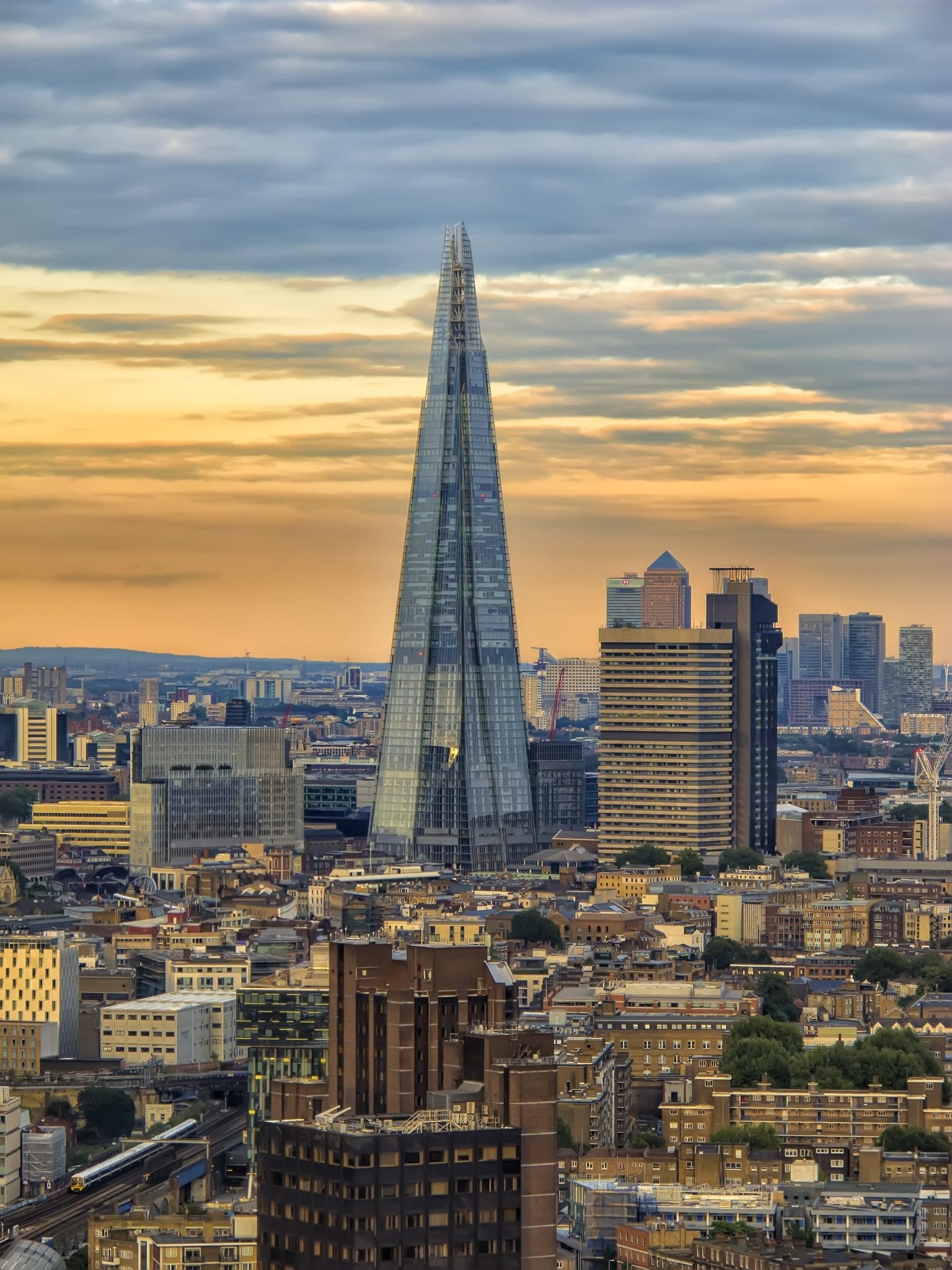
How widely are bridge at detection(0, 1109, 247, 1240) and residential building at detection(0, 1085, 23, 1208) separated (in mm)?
1237

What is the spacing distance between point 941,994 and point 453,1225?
280 feet

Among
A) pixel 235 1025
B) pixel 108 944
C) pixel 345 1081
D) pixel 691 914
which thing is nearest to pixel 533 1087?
pixel 345 1081

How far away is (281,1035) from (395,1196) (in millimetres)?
51025

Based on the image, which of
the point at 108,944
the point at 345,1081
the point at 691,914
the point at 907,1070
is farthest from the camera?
the point at 691,914

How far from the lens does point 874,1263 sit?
82.4 meters

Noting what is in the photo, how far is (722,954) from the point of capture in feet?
521

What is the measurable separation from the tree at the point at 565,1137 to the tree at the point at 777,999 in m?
29.6

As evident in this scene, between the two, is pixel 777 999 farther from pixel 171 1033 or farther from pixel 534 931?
pixel 534 931

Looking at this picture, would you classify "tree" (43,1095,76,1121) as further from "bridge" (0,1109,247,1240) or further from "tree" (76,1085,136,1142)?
"bridge" (0,1109,247,1240)

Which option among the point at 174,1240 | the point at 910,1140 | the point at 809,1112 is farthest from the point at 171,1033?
the point at 174,1240

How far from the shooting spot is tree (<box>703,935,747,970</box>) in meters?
158

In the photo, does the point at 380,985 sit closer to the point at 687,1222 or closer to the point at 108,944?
the point at 687,1222

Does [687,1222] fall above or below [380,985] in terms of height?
below

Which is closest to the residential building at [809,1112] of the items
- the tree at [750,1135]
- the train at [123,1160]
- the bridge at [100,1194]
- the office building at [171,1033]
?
the tree at [750,1135]
